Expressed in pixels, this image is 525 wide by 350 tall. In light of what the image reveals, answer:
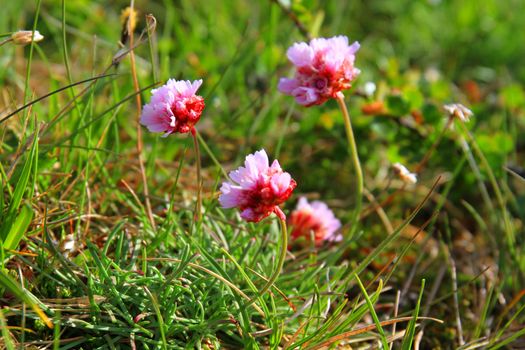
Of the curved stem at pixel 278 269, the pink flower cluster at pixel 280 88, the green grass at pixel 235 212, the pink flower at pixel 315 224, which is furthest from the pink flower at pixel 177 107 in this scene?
the pink flower at pixel 315 224

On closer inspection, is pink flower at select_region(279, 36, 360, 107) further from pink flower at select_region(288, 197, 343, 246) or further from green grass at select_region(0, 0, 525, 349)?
pink flower at select_region(288, 197, 343, 246)

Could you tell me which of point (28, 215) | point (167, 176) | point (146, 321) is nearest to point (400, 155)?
point (167, 176)

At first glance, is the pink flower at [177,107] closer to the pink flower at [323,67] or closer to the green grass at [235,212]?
the green grass at [235,212]

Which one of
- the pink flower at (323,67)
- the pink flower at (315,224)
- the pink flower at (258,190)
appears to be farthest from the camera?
the pink flower at (315,224)

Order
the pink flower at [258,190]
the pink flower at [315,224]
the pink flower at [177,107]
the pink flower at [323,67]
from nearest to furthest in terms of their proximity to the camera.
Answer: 1. the pink flower at [258,190]
2. the pink flower at [177,107]
3. the pink flower at [323,67]
4. the pink flower at [315,224]

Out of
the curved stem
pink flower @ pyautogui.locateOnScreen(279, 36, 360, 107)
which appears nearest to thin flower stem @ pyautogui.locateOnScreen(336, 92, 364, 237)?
pink flower @ pyautogui.locateOnScreen(279, 36, 360, 107)

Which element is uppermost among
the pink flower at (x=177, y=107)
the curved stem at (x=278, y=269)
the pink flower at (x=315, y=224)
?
the pink flower at (x=177, y=107)

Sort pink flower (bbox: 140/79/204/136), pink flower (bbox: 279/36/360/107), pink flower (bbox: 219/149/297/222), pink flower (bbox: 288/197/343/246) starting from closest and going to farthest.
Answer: pink flower (bbox: 219/149/297/222) < pink flower (bbox: 140/79/204/136) < pink flower (bbox: 279/36/360/107) < pink flower (bbox: 288/197/343/246)

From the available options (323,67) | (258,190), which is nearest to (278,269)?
(258,190)
